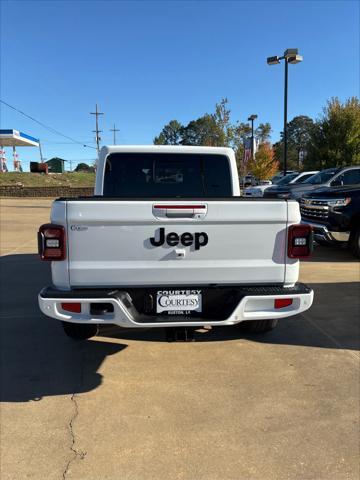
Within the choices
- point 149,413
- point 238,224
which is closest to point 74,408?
point 149,413

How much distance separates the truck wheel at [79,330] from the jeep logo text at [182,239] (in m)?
1.46

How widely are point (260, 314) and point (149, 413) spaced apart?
44.6 inches

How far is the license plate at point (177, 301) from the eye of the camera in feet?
11.4

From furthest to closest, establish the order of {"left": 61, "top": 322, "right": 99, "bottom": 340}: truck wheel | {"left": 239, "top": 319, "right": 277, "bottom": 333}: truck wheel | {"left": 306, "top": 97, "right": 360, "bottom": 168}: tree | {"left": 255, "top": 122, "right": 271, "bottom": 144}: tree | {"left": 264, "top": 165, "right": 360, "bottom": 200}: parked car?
{"left": 255, "top": 122, "right": 271, "bottom": 144}: tree, {"left": 306, "top": 97, "right": 360, "bottom": 168}: tree, {"left": 264, "top": 165, "right": 360, "bottom": 200}: parked car, {"left": 239, "top": 319, "right": 277, "bottom": 333}: truck wheel, {"left": 61, "top": 322, "right": 99, "bottom": 340}: truck wheel

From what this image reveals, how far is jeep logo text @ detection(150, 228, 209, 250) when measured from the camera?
3.37 meters

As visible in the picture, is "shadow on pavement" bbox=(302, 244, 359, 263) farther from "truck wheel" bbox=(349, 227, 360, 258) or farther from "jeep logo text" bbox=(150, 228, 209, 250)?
"jeep logo text" bbox=(150, 228, 209, 250)

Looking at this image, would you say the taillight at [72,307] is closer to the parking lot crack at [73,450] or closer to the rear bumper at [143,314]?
the rear bumper at [143,314]

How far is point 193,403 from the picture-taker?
11.2 feet

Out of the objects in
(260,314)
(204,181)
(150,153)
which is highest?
(150,153)

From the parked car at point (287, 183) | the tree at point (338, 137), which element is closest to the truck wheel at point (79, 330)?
the parked car at point (287, 183)

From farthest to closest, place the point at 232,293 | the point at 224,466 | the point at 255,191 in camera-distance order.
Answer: the point at 255,191
the point at 232,293
the point at 224,466

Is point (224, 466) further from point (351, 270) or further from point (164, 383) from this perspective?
point (351, 270)

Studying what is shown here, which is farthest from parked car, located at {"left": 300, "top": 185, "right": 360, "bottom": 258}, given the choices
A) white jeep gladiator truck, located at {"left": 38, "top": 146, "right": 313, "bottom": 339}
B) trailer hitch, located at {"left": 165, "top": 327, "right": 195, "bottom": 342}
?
trailer hitch, located at {"left": 165, "top": 327, "right": 195, "bottom": 342}

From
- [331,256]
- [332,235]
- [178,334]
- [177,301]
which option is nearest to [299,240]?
[177,301]
